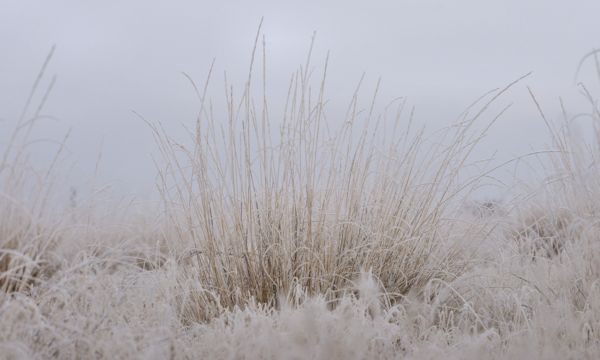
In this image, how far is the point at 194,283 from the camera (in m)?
2.53

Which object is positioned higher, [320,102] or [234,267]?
[320,102]

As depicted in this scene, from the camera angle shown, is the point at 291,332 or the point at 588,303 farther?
the point at 588,303

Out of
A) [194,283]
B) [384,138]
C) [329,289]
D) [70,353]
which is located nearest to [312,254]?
[329,289]

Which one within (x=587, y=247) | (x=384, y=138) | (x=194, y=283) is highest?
(x=384, y=138)

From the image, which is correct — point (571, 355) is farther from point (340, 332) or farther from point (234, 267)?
point (234, 267)

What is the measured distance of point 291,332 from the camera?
5.72 feet

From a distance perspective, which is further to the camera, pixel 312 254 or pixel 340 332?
pixel 312 254

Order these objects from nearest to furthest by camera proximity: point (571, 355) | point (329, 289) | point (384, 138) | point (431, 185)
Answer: point (571, 355), point (329, 289), point (431, 185), point (384, 138)

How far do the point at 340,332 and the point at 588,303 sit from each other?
111 centimetres

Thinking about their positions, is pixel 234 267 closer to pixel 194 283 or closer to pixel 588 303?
pixel 194 283

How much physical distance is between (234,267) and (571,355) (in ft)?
4.17

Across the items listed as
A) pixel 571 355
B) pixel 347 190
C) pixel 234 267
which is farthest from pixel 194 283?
pixel 571 355

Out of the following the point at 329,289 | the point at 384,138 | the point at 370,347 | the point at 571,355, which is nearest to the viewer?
the point at 571,355

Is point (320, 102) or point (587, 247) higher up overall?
point (320, 102)
